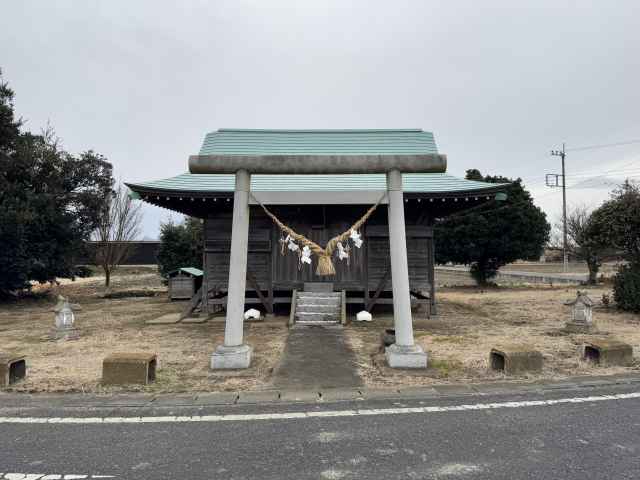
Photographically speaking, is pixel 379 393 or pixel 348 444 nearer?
pixel 348 444

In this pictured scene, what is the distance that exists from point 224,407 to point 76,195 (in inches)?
634

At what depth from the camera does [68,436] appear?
3658mm

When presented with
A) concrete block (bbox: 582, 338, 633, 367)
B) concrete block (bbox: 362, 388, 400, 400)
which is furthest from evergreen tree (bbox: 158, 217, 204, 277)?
concrete block (bbox: 582, 338, 633, 367)

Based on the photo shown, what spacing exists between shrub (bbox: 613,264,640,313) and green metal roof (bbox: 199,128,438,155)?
673cm

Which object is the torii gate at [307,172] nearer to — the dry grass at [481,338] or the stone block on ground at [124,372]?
the dry grass at [481,338]

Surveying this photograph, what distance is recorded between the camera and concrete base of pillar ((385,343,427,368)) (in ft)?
18.9

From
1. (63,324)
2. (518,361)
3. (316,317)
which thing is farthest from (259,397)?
(63,324)

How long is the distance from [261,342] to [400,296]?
3.38 metres

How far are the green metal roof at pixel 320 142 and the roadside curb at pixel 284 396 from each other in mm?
7813

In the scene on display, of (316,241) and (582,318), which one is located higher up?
(316,241)

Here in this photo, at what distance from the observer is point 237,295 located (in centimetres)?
596

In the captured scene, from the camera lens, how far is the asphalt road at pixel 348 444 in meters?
3.02

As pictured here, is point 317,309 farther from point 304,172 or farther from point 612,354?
point 612,354

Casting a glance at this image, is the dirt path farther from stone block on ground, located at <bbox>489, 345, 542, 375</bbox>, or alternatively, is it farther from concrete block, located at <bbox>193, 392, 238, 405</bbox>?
stone block on ground, located at <bbox>489, 345, 542, 375</bbox>
